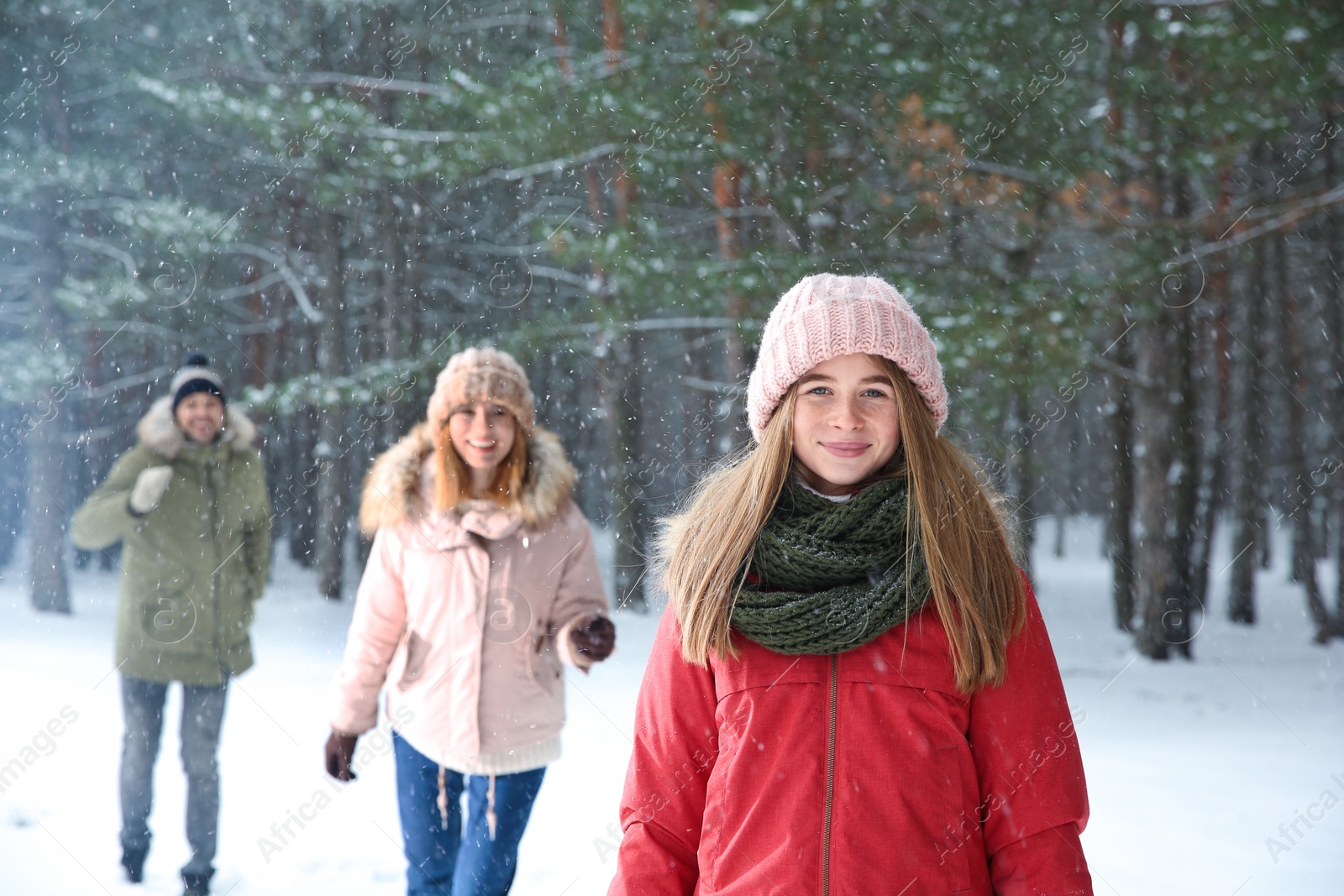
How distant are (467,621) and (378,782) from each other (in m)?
2.15

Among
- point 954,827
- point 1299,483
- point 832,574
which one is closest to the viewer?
point 954,827

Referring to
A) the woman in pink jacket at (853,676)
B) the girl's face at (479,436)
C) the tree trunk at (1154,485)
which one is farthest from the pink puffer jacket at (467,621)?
the tree trunk at (1154,485)

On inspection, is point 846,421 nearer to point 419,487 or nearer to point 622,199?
point 419,487

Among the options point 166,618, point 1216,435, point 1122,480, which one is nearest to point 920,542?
point 166,618

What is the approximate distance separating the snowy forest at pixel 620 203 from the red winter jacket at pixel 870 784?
3.19 meters

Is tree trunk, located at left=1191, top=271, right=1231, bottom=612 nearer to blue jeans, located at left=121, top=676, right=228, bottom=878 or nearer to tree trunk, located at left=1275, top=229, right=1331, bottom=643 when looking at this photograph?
tree trunk, located at left=1275, top=229, right=1331, bottom=643

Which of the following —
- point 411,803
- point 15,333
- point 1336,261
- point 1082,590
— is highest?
point 1336,261

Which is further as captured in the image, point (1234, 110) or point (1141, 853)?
point (1234, 110)

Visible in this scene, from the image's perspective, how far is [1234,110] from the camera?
496 centimetres

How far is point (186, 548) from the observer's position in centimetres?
292

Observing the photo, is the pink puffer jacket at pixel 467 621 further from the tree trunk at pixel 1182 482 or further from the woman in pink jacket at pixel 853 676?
the tree trunk at pixel 1182 482

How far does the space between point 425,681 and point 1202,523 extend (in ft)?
29.3

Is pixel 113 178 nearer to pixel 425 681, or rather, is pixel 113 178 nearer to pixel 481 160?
pixel 481 160

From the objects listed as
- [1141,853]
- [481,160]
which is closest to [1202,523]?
[1141,853]
